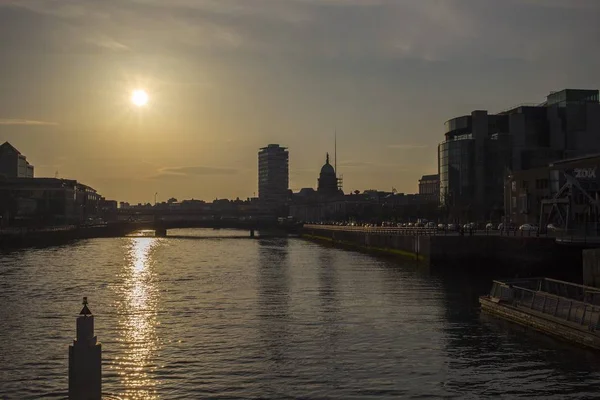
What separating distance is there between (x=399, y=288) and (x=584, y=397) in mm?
32939

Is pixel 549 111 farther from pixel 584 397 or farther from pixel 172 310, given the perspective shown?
pixel 584 397

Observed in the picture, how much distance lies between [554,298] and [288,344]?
12814mm

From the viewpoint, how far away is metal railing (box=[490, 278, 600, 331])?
1291 inches

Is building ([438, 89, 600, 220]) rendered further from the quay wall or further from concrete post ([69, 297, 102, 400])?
concrete post ([69, 297, 102, 400])

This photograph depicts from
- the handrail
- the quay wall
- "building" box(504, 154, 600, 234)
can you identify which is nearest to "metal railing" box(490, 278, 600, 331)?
the handrail

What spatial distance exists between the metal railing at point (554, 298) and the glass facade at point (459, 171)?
123 meters

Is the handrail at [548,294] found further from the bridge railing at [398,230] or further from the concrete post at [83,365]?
the bridge railing at [398,230]

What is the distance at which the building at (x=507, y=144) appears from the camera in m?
156

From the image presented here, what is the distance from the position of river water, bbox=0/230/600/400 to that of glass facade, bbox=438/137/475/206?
352 ft

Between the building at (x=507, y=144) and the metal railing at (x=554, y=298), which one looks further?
the building at (x=507, y=144)

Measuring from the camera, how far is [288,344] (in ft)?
111

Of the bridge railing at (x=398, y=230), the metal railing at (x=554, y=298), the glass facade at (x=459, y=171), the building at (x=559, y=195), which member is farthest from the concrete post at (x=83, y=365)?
the glass facade at (x=459, y=171)

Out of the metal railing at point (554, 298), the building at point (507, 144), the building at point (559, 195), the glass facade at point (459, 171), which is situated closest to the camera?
the metal railing at point (554, 298)

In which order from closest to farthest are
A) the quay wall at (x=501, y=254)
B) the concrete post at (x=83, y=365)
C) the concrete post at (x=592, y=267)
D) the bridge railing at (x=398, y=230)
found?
1. the concrete post at (x=83, y=365)
2. the concrete post at (x=592, y=267)
3. the quay wall at (x=501, y=254)
4. the bridge railing at (x=398, y=230)
